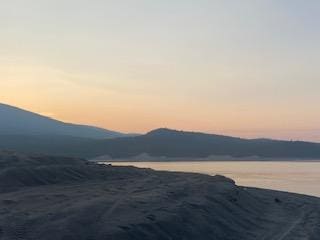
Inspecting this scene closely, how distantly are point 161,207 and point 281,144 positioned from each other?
455 ft

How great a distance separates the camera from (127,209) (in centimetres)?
1767

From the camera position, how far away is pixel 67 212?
16.5 meters

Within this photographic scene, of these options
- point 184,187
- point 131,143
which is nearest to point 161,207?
point 184,187

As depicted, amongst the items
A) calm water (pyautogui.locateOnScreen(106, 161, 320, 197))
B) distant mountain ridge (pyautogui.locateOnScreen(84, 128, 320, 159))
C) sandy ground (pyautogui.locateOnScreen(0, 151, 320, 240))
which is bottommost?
sandy ground (pyautogui.locateOnScreen(0, 151, 320, 240))

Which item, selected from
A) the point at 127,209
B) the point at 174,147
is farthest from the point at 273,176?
the point at 174,147

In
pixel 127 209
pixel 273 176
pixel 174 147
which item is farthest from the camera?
pixel 174 147

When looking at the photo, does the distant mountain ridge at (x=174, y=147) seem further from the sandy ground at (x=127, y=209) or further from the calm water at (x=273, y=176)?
the sandy ground at (x=127, y=209)

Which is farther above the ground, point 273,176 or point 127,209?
point 273,176

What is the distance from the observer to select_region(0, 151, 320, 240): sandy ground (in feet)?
50.4

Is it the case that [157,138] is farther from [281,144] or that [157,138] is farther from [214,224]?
[214,224]

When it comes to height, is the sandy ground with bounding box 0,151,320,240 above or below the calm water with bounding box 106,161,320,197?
below

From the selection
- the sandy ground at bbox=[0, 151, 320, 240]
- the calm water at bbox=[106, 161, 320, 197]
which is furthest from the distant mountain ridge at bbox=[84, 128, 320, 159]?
the sandy ground at bbox=[0, 151, 320, 240]

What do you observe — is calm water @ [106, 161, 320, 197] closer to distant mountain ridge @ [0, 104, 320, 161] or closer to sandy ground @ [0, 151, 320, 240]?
sandy ground @ [0, 151, 320, 240]

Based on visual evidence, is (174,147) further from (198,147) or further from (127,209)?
(127,209)
